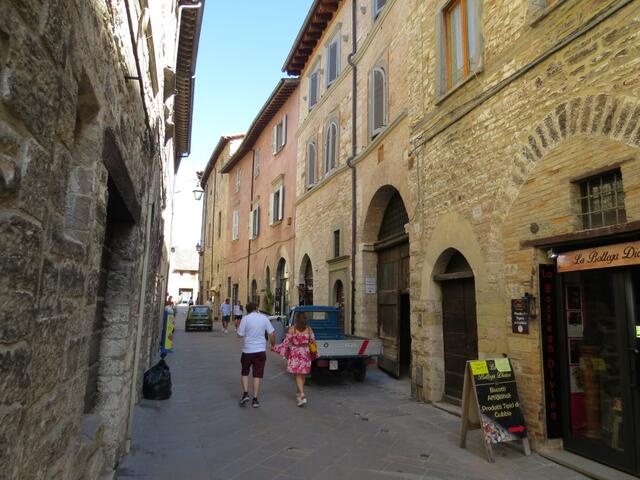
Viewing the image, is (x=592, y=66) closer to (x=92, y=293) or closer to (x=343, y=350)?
(x=92, y=293)

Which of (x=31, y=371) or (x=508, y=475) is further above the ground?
(x=31, y=371)

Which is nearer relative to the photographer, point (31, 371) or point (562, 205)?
point (31, 371)

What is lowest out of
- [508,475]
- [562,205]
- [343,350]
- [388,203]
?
[508,475]

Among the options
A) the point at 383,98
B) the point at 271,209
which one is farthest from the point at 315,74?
the point at 271,209

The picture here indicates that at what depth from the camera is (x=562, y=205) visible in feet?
16.6

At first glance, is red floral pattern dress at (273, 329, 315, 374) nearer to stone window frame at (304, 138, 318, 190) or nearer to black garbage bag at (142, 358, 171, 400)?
black garbage bag at (142, 358, 171, 400)

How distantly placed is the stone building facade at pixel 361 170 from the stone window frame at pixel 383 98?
0.02 m

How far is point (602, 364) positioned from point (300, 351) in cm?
439

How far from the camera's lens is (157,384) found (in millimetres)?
7570

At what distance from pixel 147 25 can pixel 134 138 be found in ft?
3.72

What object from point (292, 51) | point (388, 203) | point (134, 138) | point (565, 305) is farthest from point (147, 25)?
point (292, 51)

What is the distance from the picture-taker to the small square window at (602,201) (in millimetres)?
4621

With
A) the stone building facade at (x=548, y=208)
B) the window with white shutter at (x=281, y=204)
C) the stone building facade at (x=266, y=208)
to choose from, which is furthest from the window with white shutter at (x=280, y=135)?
the stone building facade at (x=548, y=208)

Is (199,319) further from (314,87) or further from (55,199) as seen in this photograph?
(55,199)
